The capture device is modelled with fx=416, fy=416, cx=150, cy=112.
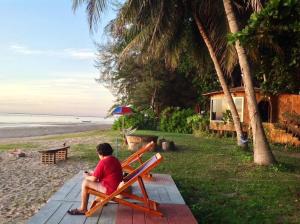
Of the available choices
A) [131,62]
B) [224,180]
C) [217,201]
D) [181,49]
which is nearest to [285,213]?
[217,201]

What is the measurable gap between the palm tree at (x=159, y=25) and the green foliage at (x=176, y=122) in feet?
32.2

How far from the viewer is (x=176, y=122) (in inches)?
1215

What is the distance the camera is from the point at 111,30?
17.6 m

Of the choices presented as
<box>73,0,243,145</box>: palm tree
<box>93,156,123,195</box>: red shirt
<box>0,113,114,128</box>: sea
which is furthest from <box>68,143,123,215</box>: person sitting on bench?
<box>0,113,114,128</box>: sea

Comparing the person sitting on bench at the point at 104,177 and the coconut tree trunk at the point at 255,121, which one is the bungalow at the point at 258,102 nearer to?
the coconut tree trunk at the point at 255,121

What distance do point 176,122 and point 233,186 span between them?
21.3 metres

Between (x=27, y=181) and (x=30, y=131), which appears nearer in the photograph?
(x=27, y=181)

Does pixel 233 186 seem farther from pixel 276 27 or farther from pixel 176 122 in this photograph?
pixel 176 122

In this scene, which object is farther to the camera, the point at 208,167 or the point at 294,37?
the point at 208,167

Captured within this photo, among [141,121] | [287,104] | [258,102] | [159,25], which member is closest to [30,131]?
[141,121]

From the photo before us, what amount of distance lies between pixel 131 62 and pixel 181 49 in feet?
57.5

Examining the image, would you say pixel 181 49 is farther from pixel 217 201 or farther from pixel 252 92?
pixel 217 201

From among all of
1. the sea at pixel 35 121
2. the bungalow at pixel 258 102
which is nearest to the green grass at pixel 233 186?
the bungalow at pixel 258 102

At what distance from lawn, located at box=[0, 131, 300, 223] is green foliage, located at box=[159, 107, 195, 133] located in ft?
46.7
